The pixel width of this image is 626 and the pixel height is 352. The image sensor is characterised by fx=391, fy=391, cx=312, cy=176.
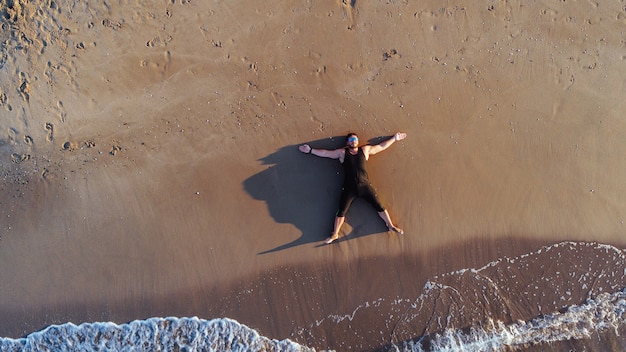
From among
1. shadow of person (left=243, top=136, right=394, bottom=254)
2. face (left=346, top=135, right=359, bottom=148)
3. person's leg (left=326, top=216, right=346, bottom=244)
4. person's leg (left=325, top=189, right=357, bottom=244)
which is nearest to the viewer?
face (left=346, top=135, right=359, bottom=148)

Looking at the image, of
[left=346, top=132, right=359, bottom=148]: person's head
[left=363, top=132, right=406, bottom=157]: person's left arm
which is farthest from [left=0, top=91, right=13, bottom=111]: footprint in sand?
[left=363, top=132, right=406, bottom=157]: person's left arm

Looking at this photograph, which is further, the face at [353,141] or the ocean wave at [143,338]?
the ocean wave at [143,338]

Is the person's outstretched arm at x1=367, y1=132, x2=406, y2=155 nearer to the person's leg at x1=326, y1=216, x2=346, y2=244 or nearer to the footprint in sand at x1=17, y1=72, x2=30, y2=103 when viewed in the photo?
the person's leg at x1=326, y1=216, x2=346, y2=244

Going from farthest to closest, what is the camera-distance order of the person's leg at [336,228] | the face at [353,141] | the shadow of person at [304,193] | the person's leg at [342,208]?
the shadow of person at [304,193] < the person's leg at [336,228] < the person's leg at [342,208] < the face at [353,141]

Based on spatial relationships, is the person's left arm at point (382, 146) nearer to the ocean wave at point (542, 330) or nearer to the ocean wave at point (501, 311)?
the ocean wave at point (501, 311)

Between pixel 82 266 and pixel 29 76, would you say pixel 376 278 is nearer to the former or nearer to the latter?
pixel 82 266

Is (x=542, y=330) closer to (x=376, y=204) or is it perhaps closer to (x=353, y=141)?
(x=376, y=204)

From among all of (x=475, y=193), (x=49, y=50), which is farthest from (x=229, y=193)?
(x=475, y=193)

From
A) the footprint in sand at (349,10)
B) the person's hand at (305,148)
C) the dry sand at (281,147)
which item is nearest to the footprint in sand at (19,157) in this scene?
the dry sand at (281,147)

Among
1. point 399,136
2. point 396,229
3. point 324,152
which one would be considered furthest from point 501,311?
point 324,152
